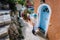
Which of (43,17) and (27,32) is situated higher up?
(43,17)

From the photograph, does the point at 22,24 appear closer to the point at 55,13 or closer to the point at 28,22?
the point at 28,22

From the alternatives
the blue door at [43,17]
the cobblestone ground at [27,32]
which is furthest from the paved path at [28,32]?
the blue door at [43,17]

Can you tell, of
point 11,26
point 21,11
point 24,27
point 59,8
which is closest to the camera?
point 59,8

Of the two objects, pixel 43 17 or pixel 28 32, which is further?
pixel 28 32

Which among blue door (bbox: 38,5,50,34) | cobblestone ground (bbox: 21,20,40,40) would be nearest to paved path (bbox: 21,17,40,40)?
cobblestone ground (bbox: 21,20,40,40)

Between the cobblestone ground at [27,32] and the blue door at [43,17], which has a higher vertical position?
the blue door at [43,17]

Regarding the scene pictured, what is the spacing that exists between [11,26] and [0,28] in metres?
0.26

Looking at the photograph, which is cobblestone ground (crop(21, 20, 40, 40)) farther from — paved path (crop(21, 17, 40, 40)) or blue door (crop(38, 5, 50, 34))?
blue door (crop(38, 5, 50, 34))

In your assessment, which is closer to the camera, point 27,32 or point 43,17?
point 43,17

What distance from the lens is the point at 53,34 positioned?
1.51 metres

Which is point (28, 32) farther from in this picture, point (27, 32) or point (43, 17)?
point (43, 17)

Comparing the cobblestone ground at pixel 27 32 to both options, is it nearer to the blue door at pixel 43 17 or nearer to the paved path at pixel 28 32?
the paved path at pixel 28 32

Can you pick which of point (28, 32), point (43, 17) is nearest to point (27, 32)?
point (28, 32)

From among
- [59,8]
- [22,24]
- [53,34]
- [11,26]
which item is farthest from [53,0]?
[22,24]
